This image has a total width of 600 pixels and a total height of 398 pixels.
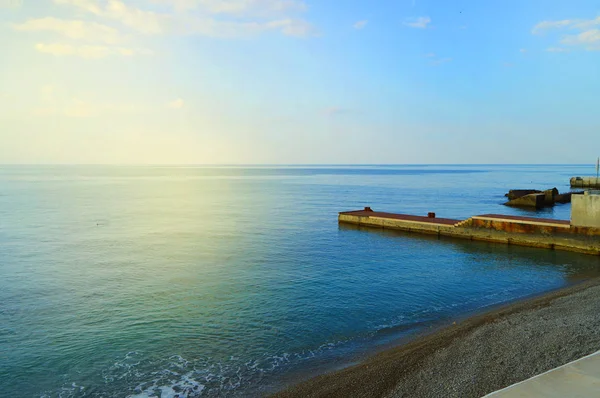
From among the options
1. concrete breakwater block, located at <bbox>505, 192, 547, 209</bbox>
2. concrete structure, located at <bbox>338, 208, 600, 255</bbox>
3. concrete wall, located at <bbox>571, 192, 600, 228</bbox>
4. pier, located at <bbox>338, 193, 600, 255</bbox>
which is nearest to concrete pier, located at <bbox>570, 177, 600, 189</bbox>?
concrete breakwater block, located at <bbox>505, 192, 547, 209</bbox>

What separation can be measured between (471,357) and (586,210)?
819 inches

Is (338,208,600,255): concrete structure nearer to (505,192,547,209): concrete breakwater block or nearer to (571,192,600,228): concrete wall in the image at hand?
(571,192,600,228): concrete wall

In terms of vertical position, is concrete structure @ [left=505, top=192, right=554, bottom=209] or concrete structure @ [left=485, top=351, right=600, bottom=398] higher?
concrete structure @ [left=485, top=351, right=600, bottom=398]

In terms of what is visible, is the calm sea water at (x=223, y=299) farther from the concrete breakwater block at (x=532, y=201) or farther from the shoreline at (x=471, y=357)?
the concrete breakwater block at (x=532, y=201)

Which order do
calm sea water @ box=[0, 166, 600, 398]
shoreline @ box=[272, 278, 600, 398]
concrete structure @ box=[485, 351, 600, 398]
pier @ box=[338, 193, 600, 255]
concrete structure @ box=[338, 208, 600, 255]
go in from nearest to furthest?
concrete structure @ box=[485, 351, 600, 398]
shoreline @ box=[272, 278, 600, 398]
calm sea water @ box=[0, 166, 600, 398]
pier @ box=[338, 193, 600, 255]
concrete structure @ box=[338, 208, 600, 255]

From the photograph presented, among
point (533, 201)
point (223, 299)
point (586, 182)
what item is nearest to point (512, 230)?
point (223, 299)

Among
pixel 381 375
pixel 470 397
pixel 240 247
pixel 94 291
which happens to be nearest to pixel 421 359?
pixel 381 375

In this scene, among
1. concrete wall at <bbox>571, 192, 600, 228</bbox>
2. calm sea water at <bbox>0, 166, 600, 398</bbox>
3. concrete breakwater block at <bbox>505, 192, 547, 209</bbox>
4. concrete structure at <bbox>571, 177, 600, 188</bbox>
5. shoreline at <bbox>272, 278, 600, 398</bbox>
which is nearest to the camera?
shoreline at <bbox>272, 278, 600, 398</bbox>

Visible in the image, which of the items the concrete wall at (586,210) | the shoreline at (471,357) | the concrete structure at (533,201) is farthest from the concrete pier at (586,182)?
the shoreline at (471,357)

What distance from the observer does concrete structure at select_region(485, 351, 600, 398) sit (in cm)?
687

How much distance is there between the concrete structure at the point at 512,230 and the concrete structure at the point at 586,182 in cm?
7214

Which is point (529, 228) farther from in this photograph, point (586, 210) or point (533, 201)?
point (533, 201)

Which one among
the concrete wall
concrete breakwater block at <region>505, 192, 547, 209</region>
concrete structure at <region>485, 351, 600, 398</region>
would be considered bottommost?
concrete breakwater block at <region>505, 192, 547, 209</region>

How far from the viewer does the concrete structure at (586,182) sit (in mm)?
90250
